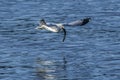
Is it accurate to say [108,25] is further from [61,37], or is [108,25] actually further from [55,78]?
[55,78]

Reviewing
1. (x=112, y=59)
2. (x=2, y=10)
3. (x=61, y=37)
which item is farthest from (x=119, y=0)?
(x=112, y=59)

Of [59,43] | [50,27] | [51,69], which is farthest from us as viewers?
[59,43]

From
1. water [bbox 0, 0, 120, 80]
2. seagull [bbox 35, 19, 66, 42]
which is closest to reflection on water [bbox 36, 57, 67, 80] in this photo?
water [bbox 0, 0, 120, 80]

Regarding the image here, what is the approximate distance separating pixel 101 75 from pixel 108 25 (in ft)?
29.4

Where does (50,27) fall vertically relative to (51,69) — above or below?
above

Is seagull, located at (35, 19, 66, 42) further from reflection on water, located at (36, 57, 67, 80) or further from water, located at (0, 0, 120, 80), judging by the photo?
reflection on water, located at (36, 57, 67, 80)

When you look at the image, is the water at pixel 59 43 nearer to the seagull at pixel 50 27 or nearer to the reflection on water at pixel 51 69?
the reflection on water at pixel 51 69

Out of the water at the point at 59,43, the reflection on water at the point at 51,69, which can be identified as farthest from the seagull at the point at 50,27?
the reflection on water at the point at 51,69

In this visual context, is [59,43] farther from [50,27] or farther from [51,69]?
[51,69]

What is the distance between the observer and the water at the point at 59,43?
28.6m

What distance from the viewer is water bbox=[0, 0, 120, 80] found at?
28594mm

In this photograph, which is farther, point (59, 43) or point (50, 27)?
point (59, 43)

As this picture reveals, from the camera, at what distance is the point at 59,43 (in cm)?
3306

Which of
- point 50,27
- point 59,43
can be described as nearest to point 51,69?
point 50,27
